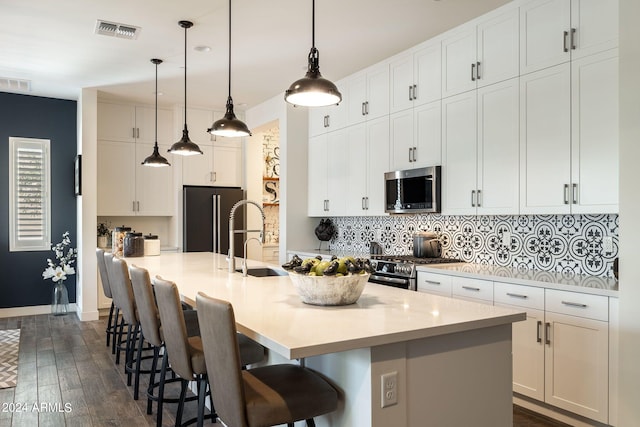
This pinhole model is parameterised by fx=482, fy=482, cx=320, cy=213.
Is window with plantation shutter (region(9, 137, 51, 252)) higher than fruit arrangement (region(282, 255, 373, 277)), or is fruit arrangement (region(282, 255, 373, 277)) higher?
window with plantation shutter (region(9, 137, 51, 252))

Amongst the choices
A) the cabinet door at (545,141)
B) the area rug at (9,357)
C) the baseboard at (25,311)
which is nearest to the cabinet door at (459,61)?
the cabinet door at (545,141)

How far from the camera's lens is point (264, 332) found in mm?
1688

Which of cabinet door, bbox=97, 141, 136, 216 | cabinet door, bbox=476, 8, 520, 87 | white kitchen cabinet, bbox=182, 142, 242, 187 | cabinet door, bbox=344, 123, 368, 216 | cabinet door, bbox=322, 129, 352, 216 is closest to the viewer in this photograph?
cabinet door, bbox=476, 8, 520, 87

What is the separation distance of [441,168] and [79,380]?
3.40 meters

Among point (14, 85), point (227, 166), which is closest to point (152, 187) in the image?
point (227, 166)

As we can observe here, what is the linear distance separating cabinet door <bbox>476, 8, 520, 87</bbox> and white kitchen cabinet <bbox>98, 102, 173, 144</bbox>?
4.63m

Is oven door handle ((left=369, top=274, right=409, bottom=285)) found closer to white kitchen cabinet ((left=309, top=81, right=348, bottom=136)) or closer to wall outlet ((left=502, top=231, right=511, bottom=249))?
wall outlet ((left=502, top=231, right=511, bottom=249))

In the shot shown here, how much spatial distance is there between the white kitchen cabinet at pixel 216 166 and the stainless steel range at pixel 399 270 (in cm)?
342

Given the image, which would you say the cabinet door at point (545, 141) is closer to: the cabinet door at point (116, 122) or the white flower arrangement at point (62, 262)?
the cabinet door at point (116, 122)

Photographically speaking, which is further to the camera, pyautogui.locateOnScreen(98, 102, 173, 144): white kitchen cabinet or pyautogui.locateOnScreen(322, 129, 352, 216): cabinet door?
pyautogui.locateOnScreen(98, 102, 173, 144): white kitchen cabinet

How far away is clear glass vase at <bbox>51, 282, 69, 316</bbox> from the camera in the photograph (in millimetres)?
6117

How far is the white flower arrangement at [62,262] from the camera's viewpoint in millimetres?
6047

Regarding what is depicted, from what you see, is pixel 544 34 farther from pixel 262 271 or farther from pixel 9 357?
pixel 9 357

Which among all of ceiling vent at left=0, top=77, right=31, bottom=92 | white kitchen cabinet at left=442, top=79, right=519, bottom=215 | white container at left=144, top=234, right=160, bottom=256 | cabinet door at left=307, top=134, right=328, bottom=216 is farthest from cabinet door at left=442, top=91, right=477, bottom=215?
ceiling vent at left=0, top=77, right=31, bottom=92
